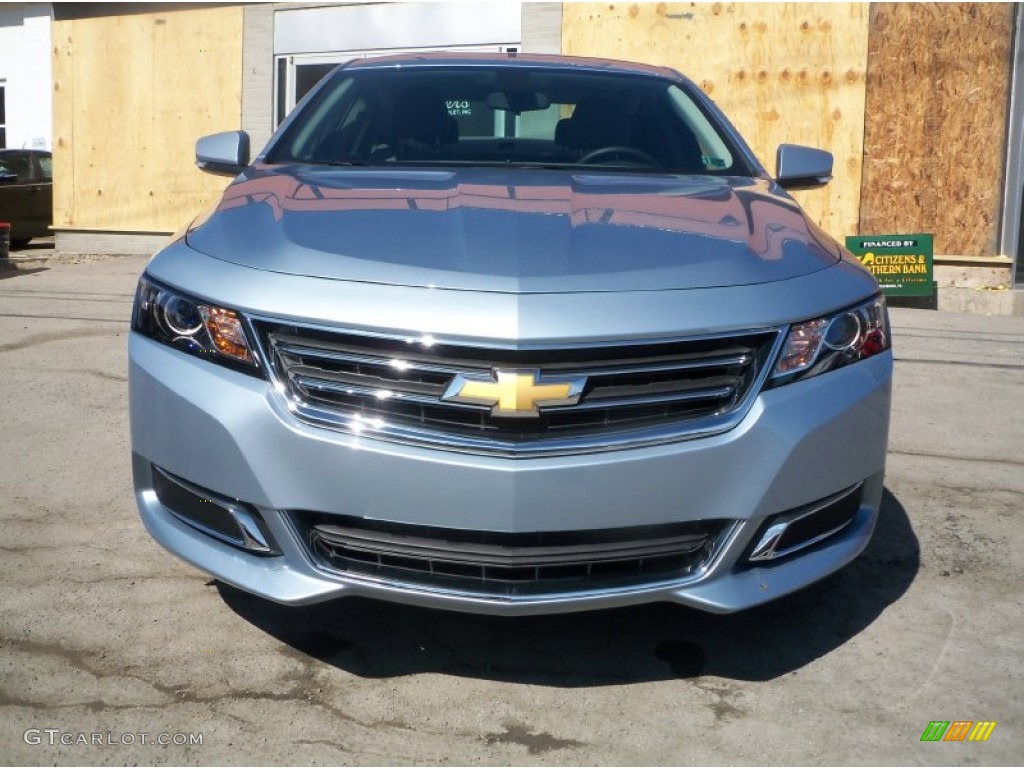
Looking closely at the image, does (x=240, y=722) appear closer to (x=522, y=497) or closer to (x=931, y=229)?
(x=522, y=497)

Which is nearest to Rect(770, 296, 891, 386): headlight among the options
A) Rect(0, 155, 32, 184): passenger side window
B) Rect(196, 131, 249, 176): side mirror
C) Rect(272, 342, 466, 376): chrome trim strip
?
Rect(272, 342, 466, 376): chrome trim strip

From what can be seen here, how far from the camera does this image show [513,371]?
241 centimetres

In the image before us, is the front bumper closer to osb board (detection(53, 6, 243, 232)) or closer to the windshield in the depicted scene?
the windshield

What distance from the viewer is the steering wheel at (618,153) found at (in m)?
3.90

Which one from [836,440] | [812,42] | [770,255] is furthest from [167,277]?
[812,42]

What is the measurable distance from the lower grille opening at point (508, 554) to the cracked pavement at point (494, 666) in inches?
12.7

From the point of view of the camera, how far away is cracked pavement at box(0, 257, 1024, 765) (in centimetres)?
248

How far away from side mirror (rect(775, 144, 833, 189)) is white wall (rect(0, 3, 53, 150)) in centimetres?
1838

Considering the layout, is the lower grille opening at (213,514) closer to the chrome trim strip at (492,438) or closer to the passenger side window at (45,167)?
the chrome trim strip at (492,438)

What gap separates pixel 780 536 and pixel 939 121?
8528 millimetres

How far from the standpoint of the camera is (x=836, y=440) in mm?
2637

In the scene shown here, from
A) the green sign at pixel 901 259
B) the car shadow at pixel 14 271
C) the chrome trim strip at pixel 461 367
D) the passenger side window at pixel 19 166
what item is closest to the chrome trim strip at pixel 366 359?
the chrome trim strip at pixel 461 367

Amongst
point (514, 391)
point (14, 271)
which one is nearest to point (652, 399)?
point (514, 391)

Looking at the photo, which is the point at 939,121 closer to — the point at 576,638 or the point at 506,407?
the point at 576,638
